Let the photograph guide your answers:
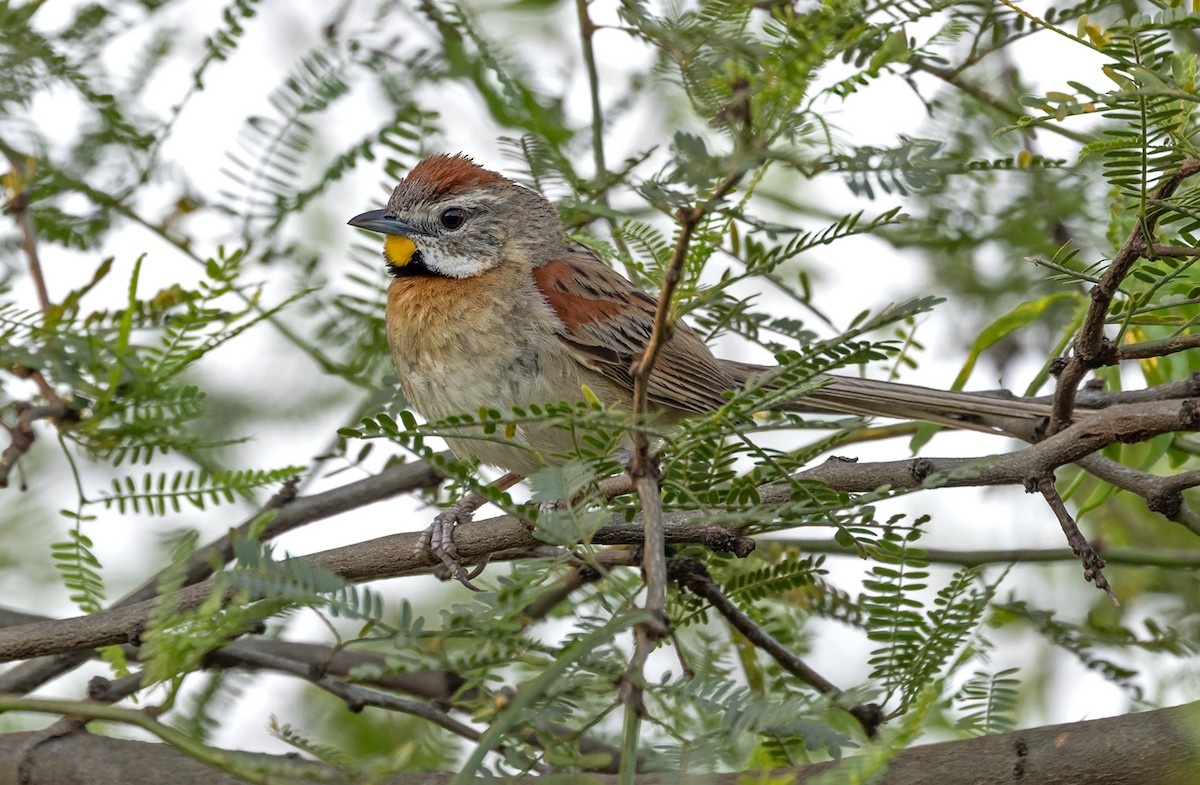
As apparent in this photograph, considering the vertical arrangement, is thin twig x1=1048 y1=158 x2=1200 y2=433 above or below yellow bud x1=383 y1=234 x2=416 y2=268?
below

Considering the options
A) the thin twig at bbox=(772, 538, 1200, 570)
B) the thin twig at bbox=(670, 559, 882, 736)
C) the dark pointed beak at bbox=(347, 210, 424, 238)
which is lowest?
the thin twig at bbox=(670, 559, 882, 736)

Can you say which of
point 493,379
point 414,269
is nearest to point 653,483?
point 493,379

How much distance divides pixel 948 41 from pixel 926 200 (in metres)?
1.99

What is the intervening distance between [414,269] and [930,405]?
6.79 ft

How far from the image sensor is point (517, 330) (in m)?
4.68

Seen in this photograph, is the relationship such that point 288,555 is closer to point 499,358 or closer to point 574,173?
point 499,358

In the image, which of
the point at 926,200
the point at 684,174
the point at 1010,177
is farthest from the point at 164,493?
the point at 1010,177

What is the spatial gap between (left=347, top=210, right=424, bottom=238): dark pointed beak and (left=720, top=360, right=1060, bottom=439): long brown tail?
1.61 metres

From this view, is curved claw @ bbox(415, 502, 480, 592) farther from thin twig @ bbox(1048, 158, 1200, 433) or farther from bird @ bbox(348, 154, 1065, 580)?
thin twig @ bbox(1048, 158, 1200, 433)

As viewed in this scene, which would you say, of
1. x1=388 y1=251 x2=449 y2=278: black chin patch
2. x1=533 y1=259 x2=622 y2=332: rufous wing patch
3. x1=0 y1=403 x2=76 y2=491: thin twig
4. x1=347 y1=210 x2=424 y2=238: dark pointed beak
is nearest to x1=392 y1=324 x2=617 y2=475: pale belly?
x1=533 y1=259 x2=622 y2=332: rufous wing patch

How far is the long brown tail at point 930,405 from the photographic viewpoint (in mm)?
3883

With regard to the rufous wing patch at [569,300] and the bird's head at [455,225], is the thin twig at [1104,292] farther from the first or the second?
the bird's head at [455,225]

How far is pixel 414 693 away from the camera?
4715 millimetres

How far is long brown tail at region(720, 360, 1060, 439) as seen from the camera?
3883 millimetres
